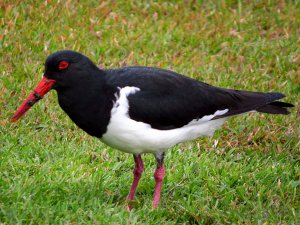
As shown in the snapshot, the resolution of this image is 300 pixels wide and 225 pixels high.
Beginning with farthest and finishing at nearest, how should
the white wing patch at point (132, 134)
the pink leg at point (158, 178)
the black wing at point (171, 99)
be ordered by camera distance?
the pink leg at point (158, 178), the black wing at point (171, 99), the white wing patch at point (132, 134)

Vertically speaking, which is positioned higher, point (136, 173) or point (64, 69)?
point (64, 69)

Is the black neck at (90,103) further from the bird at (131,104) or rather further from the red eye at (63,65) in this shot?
the red eye at (63,65)

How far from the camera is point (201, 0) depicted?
9898 millimetres

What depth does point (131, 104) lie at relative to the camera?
216 inches

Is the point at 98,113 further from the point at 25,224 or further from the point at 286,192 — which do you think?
the point at 286,192

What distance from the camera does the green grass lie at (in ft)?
18.8

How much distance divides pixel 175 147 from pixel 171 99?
1218mm

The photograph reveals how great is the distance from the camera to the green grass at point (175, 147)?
5727 mm

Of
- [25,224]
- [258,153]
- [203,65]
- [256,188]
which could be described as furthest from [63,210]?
[203,65]

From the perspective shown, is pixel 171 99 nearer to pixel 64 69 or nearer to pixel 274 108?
pixel 64 69

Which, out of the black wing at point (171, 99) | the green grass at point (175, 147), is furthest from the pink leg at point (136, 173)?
the black wing at point (171, 99)

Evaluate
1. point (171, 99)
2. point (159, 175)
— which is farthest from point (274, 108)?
point (159, 175)

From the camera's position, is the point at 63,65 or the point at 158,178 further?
the point at 158,178

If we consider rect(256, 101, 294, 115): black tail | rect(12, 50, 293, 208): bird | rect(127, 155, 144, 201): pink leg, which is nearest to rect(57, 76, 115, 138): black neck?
Result: rect(12, 50, 293, 208): bird
